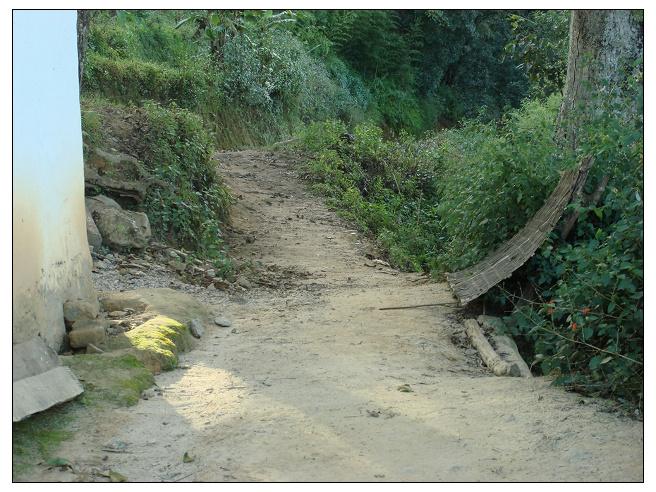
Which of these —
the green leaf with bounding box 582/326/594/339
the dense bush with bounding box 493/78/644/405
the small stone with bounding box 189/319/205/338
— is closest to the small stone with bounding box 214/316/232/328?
the small stone with bounding box 189/319/205/338

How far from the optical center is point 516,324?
703cm

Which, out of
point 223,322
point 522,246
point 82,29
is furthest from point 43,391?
point 82,29

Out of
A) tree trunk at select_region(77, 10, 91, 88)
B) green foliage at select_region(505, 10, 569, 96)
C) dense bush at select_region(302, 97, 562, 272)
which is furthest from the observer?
green foliage at select_region(505, 10, 569, 96)

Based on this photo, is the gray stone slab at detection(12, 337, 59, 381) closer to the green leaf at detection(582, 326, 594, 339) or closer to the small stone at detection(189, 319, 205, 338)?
the small stone at detection(189, 319, 205, 338)

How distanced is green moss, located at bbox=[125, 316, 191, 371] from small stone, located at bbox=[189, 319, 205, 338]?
182 millimetres

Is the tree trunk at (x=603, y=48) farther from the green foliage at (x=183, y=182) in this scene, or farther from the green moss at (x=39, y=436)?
the green moss at (x=39, y=436)

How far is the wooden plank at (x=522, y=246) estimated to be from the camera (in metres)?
6.97

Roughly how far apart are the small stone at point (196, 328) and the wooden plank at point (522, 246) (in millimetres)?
2325

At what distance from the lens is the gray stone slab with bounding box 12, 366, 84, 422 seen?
13.9 feet

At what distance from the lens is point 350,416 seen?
467 centimetres

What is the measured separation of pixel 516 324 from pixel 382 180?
986 cm

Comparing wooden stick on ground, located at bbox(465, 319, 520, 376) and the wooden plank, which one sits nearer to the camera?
wooden stick on ground, located at bbox(465, 319, 520, 376)

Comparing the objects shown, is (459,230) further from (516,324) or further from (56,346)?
(56,346)

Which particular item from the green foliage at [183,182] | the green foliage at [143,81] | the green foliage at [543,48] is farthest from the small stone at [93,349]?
the green foliage at [143,81]
